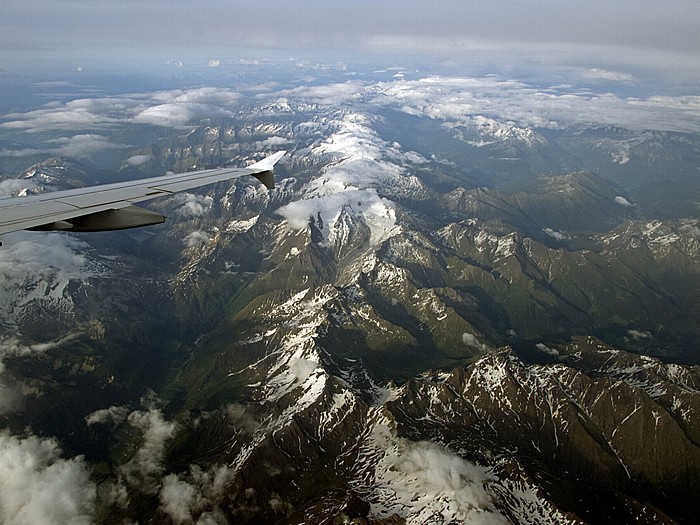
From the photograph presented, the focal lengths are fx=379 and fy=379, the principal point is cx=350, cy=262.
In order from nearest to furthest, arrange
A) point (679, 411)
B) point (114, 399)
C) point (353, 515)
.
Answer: point (353, 515), point (679, 411), point (114, 399)

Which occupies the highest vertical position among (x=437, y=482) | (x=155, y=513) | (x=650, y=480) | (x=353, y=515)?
(x=353, y=515)

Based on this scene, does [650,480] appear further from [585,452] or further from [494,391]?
[494,391]

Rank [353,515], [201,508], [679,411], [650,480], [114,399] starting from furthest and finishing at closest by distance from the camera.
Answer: [114,399]
[679,411]
[650,480]
[201,508]
[353,515]

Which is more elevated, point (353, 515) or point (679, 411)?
point (353, 515)

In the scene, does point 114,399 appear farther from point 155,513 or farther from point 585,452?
point 585,452

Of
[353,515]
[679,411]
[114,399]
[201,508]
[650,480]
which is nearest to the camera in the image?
[353,515]

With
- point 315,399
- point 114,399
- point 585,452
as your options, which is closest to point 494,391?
point 585,452

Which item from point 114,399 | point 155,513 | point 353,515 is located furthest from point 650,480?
point 114,399

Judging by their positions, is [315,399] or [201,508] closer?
[201,508]

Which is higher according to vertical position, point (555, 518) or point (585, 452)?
point (555, 518)
